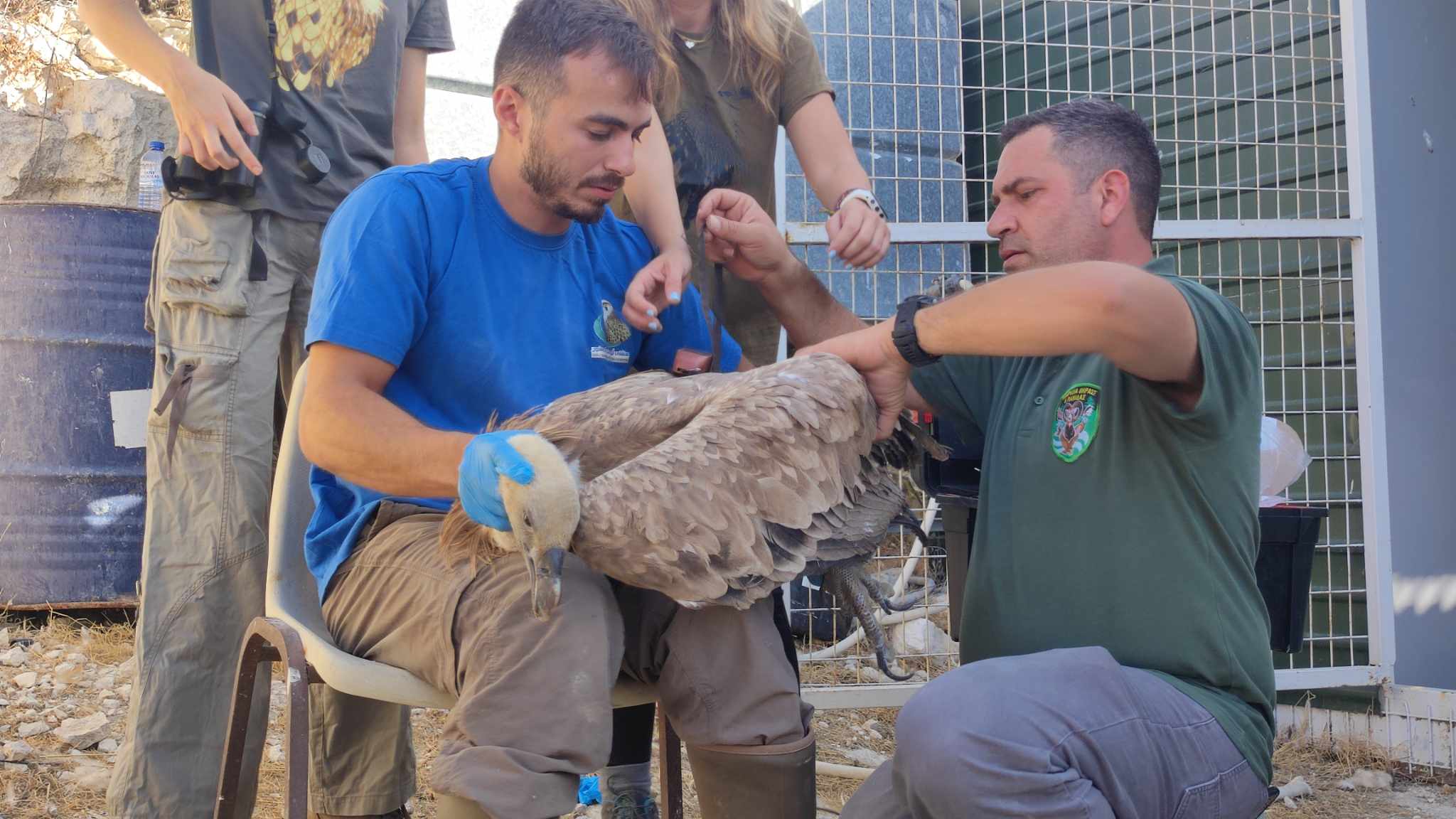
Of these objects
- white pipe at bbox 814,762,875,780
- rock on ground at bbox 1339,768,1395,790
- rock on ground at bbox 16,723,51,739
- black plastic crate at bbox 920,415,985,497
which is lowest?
rock on ground at bbox 1339,768,1395,790

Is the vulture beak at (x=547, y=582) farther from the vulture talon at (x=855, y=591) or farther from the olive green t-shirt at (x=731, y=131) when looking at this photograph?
the olive green t-shirt at (x=731, y=131)

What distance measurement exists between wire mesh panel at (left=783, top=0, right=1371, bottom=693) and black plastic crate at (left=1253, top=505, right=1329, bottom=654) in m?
1.77

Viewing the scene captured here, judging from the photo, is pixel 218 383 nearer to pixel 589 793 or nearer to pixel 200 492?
pixel 200 492

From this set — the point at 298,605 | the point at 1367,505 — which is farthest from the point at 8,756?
the point at 1367,505

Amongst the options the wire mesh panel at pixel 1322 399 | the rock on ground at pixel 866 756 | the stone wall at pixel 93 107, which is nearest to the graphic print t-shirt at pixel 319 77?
the stone wall at pixel 93 107

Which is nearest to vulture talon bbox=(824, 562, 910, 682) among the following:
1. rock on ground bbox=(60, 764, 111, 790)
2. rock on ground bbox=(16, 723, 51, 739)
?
rock on ground bbox=(60, 764, 111, 790)

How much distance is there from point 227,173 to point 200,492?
808mm

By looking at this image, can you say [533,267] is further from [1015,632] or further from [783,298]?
[1015,632]

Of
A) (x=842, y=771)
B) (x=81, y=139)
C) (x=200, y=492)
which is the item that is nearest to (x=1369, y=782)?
(x=842, y=771)

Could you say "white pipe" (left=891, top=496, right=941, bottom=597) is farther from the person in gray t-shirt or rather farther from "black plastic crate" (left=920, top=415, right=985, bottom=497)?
the person in gray t-shirt

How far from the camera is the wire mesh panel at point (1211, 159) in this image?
4824 mm

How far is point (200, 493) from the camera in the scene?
3094 millimetres

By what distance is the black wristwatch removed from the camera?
2287 millimetres

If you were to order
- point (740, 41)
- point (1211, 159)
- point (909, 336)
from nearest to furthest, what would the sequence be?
point (909, 336) → point (740, 41) → point (1211, 159)
